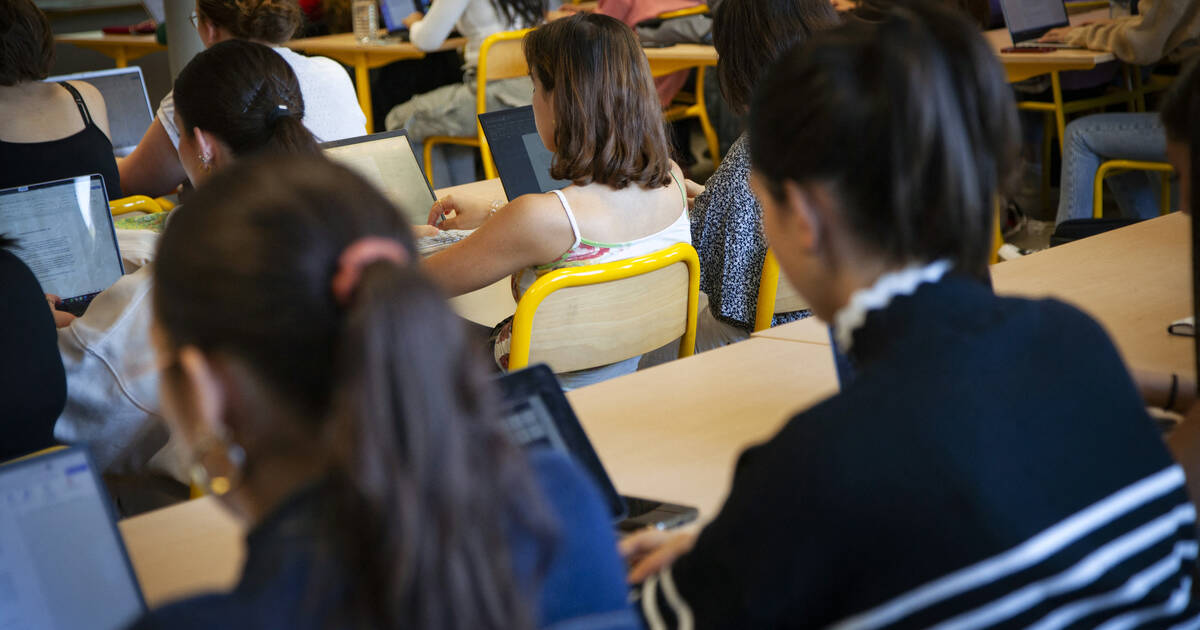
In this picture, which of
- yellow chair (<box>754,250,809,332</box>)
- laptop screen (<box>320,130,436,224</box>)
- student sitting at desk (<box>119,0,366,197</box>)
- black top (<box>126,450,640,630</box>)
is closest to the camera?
black top (<box>126,450,640,630</box>)

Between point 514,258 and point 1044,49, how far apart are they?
2.74 m

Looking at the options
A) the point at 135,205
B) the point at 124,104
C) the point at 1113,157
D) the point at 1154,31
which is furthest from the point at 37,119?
the point at 1154,31

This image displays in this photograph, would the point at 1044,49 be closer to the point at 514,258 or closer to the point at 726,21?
the point at 726,21

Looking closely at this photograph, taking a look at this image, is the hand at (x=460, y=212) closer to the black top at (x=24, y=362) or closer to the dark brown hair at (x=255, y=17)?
the dark brown hair at (x=255, y=17)

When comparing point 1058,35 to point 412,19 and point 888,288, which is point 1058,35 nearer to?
point 412,19

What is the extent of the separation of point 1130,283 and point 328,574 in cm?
160

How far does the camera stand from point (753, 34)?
2.27 meters

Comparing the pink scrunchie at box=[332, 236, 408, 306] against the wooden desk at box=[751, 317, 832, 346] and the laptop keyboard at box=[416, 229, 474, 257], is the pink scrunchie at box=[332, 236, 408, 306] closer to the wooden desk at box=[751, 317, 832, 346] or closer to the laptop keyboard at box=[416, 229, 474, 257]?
the wooden desk at box=[751, 317, 832, 346]

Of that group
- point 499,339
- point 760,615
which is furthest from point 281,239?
point 499,339

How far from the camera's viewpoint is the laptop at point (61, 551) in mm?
908

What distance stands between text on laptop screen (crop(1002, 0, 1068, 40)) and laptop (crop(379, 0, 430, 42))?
101 inches

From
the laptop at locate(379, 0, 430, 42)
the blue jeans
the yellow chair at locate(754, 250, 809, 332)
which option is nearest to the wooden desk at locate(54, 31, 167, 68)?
the laptop at locate(379, 0, 430, 42)

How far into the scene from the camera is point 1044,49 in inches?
158

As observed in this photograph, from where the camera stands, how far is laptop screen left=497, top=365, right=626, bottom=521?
3.64ft
